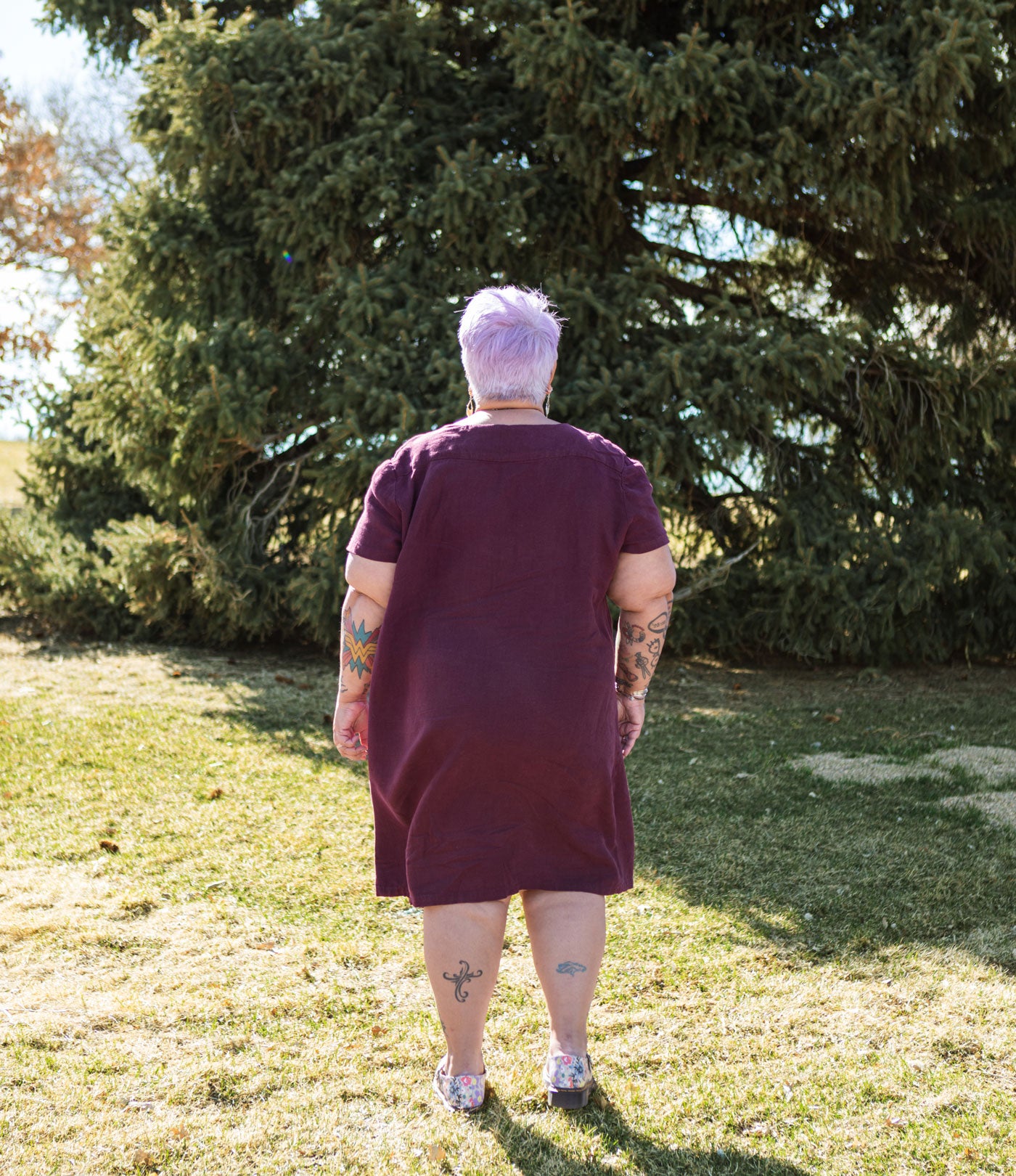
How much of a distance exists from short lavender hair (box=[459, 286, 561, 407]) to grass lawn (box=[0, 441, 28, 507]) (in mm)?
13056

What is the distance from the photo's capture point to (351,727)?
2.58 meters

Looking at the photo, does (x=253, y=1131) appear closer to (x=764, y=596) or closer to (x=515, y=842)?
(x=515, y=842)

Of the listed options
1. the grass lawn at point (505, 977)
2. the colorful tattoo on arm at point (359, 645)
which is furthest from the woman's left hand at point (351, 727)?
the grass lawn at point (505, 977)

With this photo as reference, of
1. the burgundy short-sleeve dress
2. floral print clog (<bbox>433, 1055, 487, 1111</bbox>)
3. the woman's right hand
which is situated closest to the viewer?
the burgundy short-sleeve dress

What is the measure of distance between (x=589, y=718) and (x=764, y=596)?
209 inches

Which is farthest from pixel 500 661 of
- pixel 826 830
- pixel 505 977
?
pixel 826 830

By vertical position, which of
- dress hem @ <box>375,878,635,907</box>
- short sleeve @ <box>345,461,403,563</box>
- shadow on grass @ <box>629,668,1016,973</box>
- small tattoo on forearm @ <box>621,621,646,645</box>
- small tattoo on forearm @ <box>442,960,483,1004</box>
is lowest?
shadow on grass @ <box>629,668,1016,973</box>

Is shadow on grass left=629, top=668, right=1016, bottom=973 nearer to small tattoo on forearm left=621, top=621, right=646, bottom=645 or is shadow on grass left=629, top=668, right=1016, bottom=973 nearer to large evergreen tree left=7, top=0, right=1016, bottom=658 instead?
large evergreen tree left=7, top=0, right=1016, bottom=658

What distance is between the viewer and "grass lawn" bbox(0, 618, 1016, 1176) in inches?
97.3

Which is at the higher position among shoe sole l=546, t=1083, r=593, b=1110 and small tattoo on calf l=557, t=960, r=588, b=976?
small tattoo on calf l=557, t=960, r=588, b=976

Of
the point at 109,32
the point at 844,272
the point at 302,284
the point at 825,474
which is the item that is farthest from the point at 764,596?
the point at 109,32

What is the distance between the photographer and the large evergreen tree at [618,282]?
6648 mm

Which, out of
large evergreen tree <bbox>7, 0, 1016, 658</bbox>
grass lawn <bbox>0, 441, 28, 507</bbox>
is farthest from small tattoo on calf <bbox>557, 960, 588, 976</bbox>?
grass lawn <bbox>0, 441, 28, 507</bbox>

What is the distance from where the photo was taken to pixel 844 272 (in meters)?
8.34
